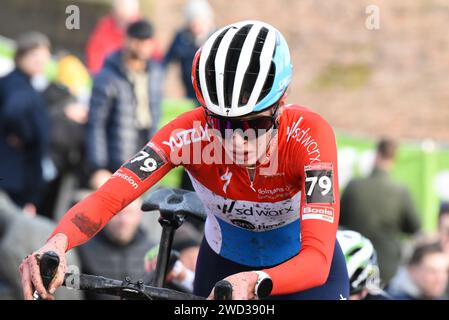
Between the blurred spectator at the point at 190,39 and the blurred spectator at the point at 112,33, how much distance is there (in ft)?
1.95

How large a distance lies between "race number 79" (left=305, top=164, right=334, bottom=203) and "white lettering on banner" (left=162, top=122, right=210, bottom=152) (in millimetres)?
639

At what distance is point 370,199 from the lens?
11.5 meters

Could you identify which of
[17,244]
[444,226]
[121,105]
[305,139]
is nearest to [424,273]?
[444,226]

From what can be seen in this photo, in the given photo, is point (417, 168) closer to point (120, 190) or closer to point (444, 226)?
point (444, 226)

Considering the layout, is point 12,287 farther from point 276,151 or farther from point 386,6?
point 386,6

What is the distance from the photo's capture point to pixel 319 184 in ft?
17.1

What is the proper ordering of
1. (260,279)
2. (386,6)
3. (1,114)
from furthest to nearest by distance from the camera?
(386,6) < (1,114) < (260,279)

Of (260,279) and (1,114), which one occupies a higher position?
(1,114)

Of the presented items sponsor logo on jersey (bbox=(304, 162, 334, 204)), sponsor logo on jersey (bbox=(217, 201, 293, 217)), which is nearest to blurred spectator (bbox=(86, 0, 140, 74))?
sponsor logo on jersey (bbox=(217, 201, 293, 217))

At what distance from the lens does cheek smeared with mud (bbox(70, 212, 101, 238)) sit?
5.29m

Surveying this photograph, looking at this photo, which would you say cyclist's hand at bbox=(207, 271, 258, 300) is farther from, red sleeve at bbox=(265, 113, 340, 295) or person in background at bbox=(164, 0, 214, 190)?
person in background at bbox=(164, 0, 214, 190)

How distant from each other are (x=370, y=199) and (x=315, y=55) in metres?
8.55

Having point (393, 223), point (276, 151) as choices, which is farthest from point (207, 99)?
point (393, 223)

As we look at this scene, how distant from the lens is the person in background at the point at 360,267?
6.54 m
